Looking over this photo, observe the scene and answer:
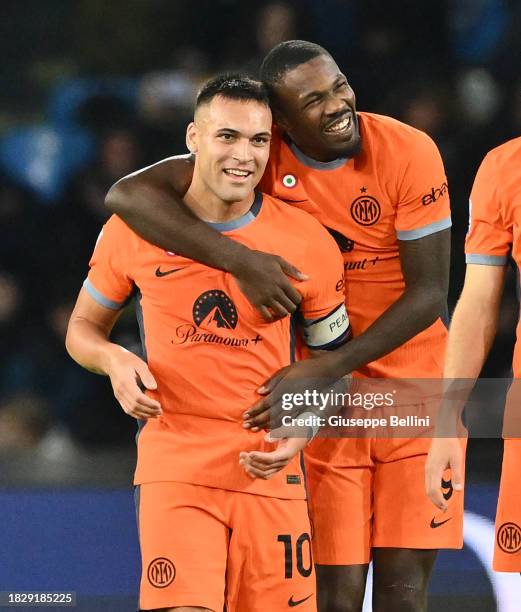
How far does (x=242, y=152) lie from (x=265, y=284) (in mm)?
294

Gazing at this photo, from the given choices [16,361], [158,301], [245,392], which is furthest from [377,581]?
[16,361]

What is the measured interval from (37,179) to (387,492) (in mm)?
1773

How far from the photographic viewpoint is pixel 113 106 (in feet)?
14.1

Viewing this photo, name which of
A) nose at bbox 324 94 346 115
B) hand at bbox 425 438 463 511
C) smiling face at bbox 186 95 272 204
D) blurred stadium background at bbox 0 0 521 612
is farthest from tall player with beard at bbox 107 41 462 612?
blurred stadium background at bbox 0 0 521 612

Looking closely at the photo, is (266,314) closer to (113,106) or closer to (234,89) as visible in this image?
(234,89)

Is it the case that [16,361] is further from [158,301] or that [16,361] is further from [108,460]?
[158,301]

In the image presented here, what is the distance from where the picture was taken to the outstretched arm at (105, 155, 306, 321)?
9.27 ft

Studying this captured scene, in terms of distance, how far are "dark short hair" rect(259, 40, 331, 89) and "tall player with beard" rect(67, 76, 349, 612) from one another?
100 mm

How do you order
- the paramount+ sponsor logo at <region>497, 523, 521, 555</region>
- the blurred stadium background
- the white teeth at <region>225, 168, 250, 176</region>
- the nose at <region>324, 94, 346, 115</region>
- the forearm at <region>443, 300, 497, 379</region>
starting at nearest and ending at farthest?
the paramount+ sponsor logo at <region>497, 523, 521, 555</region> < the forearm at <region>443, 300, 497, 379</region> < the white teeth at <region>225, 168, 250, 176</region> < the nose at <region>324, 94, 346, 115</region> < the blurred stadium background

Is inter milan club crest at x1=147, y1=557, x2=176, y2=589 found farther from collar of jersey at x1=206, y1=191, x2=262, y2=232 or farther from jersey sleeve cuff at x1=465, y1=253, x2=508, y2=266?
jersey sleeve cuff at x1=465, y1=253, x2=508, y2=266

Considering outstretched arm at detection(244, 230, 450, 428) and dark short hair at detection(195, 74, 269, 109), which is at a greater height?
dark short hair at detection(195, 74, 269, 109)

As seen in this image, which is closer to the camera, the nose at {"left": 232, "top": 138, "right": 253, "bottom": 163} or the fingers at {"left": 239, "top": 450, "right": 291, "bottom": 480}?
the fingers at {"left": 239, "top": 450, "right": 291, "bottom": 480}

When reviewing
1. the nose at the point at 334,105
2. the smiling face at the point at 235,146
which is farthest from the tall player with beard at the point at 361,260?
the smiling face at the point at 235,146

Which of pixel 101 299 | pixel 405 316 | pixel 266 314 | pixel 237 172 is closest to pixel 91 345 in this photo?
pixel 101 299
